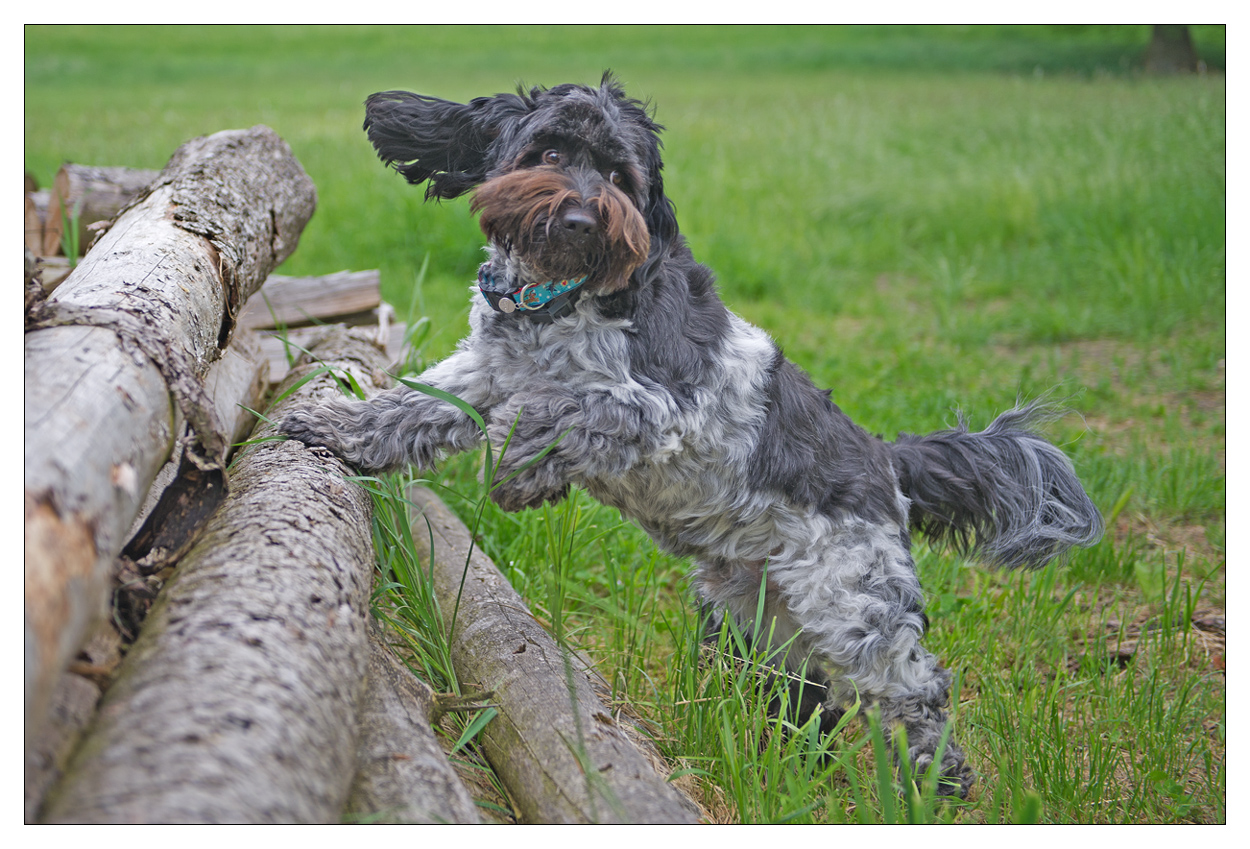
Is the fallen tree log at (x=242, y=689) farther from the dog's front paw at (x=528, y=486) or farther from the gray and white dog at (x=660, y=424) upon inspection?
the gray and white dog at (x=660, y=424)

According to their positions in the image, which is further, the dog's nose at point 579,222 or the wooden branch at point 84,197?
the wooden branch at point 84,197

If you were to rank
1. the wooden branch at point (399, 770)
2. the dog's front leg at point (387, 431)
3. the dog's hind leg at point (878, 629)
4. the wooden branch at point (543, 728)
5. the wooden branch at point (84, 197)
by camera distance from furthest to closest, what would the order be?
the wooden branch at point (84, 197) → the dog's hind leg at point (878, 629) → the dog's front leg at point (387, 431) → the wooden branch at point (543, 728) → the wooden branch at point (399, 770)

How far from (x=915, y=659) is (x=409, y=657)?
165 cm

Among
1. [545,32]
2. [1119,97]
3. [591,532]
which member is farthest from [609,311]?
[1119,97]

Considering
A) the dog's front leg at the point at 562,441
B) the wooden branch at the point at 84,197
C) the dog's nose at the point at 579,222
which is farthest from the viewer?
the wooden branch at the point at 84,197

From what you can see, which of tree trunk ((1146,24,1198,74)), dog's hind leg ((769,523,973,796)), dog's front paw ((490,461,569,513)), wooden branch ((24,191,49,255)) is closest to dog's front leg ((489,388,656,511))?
dog's front paw ((490,461,569,513))

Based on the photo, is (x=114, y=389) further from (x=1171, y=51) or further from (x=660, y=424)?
(x=1171, y=51)

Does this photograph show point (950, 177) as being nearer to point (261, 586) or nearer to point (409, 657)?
point (409, 657)

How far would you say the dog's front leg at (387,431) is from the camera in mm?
2910

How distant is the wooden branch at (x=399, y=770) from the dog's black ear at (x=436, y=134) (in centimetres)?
170

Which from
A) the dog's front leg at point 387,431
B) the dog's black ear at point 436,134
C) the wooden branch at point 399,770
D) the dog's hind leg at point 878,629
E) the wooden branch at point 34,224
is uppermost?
the dog's black ear at point 436,134

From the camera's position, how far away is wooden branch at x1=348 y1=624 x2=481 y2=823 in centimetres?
188

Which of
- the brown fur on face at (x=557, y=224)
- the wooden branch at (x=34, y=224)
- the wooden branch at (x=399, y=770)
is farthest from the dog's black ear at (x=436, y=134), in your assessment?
the wooden branch at (x=34, y=224)

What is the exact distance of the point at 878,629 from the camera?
3010 millimetres
